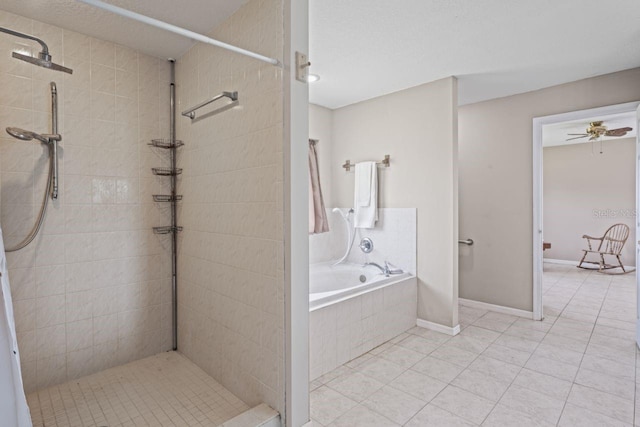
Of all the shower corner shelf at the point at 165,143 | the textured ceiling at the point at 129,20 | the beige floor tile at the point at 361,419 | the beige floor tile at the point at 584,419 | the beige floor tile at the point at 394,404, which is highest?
the textured ceiling at the point at 129,20

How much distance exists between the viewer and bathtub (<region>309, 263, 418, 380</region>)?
2371 millimetres

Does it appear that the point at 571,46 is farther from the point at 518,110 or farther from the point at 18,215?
the point at 18,215

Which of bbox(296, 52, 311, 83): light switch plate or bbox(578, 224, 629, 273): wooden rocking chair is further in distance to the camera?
bbox(578, 224, 629, 273): wooden rocking chair

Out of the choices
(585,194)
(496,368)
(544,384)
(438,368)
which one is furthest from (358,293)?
(585,194)

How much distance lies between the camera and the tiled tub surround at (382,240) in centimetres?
345

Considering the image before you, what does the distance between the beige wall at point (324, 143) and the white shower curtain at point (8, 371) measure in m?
3.21

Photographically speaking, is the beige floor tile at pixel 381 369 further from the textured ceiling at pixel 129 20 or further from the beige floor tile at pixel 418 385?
the textured ceiling at pixel 129 20

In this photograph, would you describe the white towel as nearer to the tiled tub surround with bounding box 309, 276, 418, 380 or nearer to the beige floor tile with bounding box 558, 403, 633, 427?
the tiled tub surround with bounding box 309, 276, 418, 380

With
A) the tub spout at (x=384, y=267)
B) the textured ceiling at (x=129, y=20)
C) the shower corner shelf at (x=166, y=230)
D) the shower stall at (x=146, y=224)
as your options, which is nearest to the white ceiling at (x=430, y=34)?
the textured ceiling at (x=129, y=20)

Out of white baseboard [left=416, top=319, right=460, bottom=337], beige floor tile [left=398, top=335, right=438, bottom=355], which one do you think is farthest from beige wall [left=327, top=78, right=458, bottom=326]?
beige floor tile [left=398, top=335, right=438, bottom=355]

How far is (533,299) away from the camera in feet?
11.4

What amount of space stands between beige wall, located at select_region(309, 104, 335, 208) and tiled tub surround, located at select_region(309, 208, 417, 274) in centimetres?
25

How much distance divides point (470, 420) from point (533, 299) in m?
2.15

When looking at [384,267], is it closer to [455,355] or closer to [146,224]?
[455,355]
